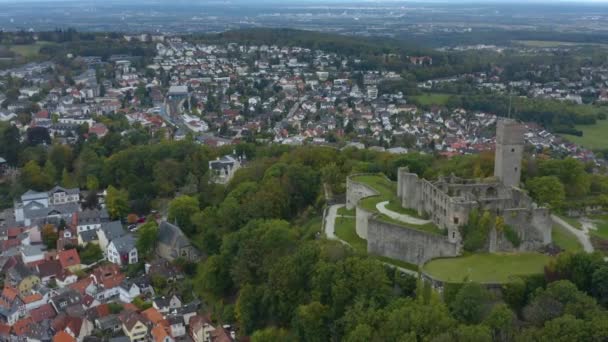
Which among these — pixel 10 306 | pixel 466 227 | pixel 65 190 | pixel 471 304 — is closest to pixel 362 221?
pixel 466 227

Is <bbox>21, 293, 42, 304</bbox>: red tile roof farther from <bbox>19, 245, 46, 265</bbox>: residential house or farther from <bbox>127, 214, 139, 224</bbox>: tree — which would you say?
<bbox>127, 214, 139, 224</bbox>: tree

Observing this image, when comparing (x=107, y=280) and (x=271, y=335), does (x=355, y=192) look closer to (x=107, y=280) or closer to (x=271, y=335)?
(x=271, y=335)

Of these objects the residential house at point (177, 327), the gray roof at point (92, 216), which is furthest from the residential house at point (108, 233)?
the residential house at point (177, 327)

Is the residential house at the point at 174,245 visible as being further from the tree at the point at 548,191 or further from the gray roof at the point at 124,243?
the tree at the point at 548,191

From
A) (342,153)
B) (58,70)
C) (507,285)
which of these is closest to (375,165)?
(342,153)

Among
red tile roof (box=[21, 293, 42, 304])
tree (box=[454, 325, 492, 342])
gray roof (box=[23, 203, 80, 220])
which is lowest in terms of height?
red tile roof (box=[21, 293, 42, 304])

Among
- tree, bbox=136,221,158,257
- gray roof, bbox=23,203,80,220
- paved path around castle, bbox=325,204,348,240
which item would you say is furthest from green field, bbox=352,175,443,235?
gray roof, bbox=23,203,80,220
